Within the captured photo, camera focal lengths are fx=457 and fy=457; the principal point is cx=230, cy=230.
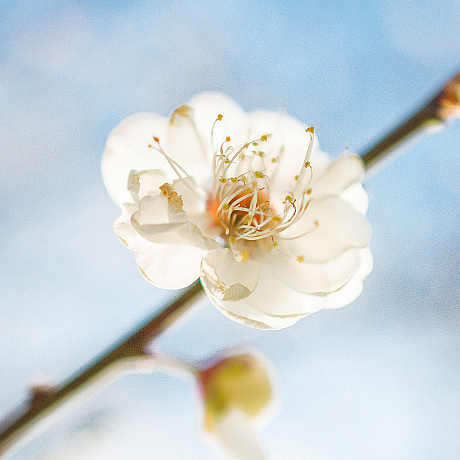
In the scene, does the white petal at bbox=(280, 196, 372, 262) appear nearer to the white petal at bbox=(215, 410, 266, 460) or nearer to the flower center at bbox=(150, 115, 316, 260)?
the flower center at bbox=(150, 115, 316, 260)

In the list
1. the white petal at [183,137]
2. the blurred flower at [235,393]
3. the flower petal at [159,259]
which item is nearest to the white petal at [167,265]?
the flower petal at [159,259]

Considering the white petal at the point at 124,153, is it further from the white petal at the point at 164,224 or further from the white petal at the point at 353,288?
the white petal at the point at 353,288

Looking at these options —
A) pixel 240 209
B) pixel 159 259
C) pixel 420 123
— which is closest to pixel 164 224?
pixel 159 259

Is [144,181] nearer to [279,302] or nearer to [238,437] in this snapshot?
[279,302]

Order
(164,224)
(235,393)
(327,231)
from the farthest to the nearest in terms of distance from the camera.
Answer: (235,393)
(327,231)
(164,224)

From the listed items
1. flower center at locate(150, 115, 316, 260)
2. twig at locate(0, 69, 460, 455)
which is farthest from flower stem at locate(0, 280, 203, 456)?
flower center at locate(150, 115, 316, 260)

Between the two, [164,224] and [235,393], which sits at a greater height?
[164,224]

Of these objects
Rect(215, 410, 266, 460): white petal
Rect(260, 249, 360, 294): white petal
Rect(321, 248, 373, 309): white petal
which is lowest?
Rect(215, 410, 266, 460): white petal

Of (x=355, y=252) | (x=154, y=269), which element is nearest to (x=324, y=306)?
(x=355, y=252)
